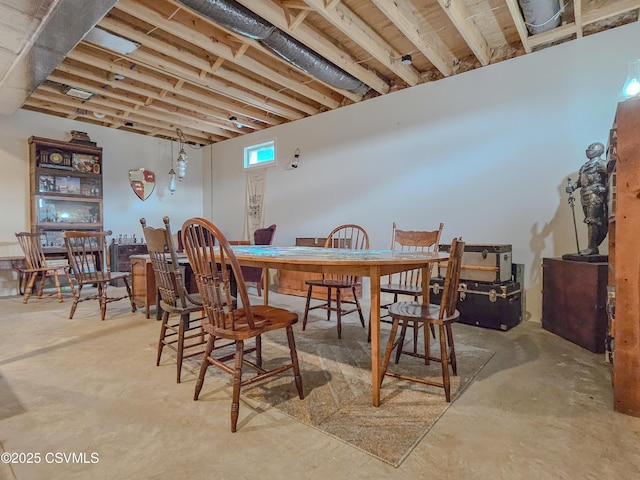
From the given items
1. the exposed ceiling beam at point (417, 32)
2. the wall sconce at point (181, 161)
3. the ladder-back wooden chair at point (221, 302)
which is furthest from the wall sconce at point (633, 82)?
the wall sconce at point (181, 161)

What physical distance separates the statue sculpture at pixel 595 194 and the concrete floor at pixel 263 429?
929 mm

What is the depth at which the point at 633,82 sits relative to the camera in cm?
250

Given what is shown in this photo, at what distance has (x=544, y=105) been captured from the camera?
10.7ft

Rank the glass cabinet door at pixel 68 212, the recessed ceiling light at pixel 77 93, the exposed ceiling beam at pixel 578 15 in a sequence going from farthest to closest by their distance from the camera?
the glass cabinet door at pixel 68 212
the recessed ceiling light at pixel 77 93
the exposed ceiling beam at pixel 578 15

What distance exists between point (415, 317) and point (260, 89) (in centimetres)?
368

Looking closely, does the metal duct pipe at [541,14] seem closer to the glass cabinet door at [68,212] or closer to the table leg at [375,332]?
the table leg at [375,332]

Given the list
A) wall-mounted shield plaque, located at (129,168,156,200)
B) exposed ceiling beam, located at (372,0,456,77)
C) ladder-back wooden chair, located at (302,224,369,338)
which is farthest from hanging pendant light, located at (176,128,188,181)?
exposed ceiling beam, located at (372,0,456,77)

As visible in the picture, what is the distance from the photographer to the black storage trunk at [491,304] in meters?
2.97

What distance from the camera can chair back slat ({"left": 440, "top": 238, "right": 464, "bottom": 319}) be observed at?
1688 mm

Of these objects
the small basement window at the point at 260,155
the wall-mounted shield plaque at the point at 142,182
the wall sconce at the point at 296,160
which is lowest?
the wall-mounted shield plaque at the point at 142,182

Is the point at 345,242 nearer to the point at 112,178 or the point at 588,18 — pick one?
the point at 588,18

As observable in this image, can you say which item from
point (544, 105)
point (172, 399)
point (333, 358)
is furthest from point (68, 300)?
point (544, 105)

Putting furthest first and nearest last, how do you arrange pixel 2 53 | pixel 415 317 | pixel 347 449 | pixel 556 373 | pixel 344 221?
pixel 344 221 < pixel 2 53 < pixel 556 373 < pixel 415 317 < pixel 347 449

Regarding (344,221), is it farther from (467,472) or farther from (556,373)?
(467,472)
